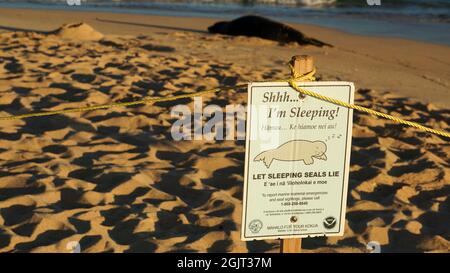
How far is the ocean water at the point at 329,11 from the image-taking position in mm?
17516

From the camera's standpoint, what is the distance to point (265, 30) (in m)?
13.1

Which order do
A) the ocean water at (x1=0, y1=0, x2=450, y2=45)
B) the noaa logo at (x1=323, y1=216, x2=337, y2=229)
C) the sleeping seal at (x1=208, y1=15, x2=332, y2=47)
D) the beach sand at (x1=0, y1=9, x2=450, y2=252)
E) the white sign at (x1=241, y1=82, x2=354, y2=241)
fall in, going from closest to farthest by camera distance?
the white sign at (x1=241, y1=82, x2=354, y2=241)
the noaa logo at (x1=323, y1=216, x2=337, y2=229)
the beach sand at (x1=0, y1=9, x2=450, y2=252)
the sleeping seal at (x1=208, y1=15, x2=332, y2=47)
the ocean water at (x1=0, y1=0, x2=450, y2=45)

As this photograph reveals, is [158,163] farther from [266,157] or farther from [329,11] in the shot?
[329,11]

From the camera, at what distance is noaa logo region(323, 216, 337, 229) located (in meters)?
2.70

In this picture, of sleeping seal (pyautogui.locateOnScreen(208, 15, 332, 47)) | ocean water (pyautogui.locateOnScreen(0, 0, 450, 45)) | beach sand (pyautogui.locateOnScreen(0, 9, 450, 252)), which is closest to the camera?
beach sand (pyautogui.locateOnScreen(0, 9, 450, 252))

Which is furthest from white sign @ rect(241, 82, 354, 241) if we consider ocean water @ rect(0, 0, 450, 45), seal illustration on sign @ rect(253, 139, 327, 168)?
ocean water @ rect(0, 0, 450, 45)

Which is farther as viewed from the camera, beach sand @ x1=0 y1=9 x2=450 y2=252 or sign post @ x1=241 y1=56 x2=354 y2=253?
beach sand @ x1=0 y1=9 x2=450 y2=252

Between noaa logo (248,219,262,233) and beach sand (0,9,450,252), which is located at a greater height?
noaa logo (248,219,262,233)

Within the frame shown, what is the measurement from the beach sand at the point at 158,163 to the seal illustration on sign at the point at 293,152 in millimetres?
1253

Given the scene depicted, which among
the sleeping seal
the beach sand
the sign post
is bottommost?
the beach sand

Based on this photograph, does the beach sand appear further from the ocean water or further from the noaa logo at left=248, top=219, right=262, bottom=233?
the ocean water

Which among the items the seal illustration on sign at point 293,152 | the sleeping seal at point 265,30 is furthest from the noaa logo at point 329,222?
the sleeping seal at point 265,30

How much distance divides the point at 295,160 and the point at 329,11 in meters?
20.9
